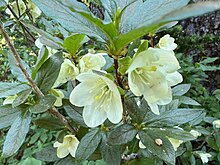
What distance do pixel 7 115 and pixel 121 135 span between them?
0.25 m

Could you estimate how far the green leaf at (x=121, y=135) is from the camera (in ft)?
2.14

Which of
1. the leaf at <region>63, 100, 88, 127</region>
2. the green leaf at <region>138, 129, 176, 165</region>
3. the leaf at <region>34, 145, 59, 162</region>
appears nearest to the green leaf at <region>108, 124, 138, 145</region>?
the green leaf at <region>138, 129, 176, 165</region>

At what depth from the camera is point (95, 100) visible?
24.8 inches

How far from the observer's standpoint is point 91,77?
22.8 inches

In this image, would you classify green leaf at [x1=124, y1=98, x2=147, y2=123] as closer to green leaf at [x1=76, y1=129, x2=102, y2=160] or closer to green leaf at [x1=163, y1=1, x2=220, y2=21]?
green leaf at [x1=76, y1=129, x2=102, y2=160]

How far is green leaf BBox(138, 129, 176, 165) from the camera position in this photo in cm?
66

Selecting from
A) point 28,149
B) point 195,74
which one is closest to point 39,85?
point 28,149

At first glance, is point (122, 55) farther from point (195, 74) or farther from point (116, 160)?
point (195, 74)

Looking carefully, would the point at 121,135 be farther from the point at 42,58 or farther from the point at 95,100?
the point at 42,58

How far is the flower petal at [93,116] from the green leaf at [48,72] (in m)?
0.11

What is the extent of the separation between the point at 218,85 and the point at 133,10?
2247 millimetres

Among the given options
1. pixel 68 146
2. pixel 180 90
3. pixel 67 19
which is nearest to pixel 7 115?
pixel 68 146

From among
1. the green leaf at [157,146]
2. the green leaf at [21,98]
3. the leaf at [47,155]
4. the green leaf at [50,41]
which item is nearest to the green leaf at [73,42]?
the green leaf at [50,41]

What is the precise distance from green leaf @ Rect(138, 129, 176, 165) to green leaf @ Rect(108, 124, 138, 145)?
0.02 meters
